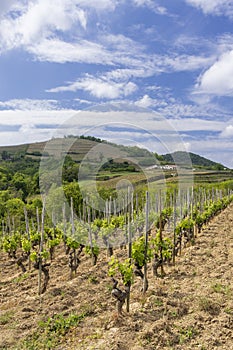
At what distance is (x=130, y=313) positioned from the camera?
7176 millimetres

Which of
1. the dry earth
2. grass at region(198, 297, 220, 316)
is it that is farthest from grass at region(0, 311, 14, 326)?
→ grass at region(198, 297, 220, 316)

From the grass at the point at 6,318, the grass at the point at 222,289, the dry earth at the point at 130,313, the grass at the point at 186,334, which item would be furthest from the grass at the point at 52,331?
the grass at the point at 222,289

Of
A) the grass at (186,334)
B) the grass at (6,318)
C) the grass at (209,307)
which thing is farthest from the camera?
the grass at (6,318)

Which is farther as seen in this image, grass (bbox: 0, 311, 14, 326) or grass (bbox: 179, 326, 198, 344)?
grass (bbox: 0, 311, 14, 326)

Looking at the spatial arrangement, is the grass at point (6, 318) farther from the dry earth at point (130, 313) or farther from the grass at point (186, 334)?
the grass at point (186, 334)

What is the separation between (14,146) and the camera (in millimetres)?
102812

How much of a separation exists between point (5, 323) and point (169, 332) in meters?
3.70

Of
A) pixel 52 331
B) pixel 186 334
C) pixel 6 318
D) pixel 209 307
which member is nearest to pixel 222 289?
pixel 209 307

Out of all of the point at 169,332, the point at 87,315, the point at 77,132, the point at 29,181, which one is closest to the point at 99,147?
the point at 77,132

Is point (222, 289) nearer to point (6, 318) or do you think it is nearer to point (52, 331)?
point (52, 331)

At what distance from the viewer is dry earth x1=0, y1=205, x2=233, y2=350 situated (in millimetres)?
5996

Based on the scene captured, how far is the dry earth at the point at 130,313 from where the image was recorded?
6.00 m

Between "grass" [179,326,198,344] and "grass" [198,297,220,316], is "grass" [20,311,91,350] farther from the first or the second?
"grass" [198,297,220,316]

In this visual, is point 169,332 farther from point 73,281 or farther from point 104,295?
point 73,281
